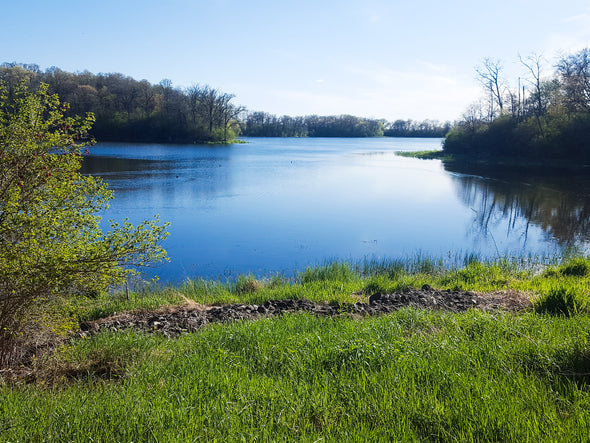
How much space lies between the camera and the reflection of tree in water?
19094 mm

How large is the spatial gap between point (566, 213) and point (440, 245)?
10.8 m

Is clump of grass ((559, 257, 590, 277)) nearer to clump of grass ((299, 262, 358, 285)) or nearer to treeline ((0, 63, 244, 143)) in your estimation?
clump of grass ((299, 262, 358, 285))

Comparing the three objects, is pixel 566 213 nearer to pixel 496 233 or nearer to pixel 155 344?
pixel 496 233

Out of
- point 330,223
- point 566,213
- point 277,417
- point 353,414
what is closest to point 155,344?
point 277,417

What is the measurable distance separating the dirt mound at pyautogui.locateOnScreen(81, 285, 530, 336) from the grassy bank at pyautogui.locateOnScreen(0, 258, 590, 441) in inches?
34.5

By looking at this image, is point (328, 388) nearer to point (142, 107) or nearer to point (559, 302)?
point (559, 302)

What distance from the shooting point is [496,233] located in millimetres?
18500

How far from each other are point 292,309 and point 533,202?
2332 cm

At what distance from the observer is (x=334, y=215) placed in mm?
21406

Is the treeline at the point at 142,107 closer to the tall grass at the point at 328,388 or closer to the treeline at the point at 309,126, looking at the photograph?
the treeline at the point at 309,126

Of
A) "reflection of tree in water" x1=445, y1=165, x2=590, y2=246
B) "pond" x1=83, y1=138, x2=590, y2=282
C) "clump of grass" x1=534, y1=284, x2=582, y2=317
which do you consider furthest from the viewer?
"reflection of tree in water" x1=445, y1=165, x2=590, y2=246

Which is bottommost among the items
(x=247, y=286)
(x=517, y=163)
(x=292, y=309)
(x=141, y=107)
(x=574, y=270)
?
(x=247, y=286)

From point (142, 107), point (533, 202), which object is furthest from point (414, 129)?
Result: point (533, 202)

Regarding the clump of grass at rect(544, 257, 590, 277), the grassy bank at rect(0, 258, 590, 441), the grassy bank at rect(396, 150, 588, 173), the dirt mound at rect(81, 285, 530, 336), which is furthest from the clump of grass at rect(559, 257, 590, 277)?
the grassy bank at rect(396, 150, 588, 173)
